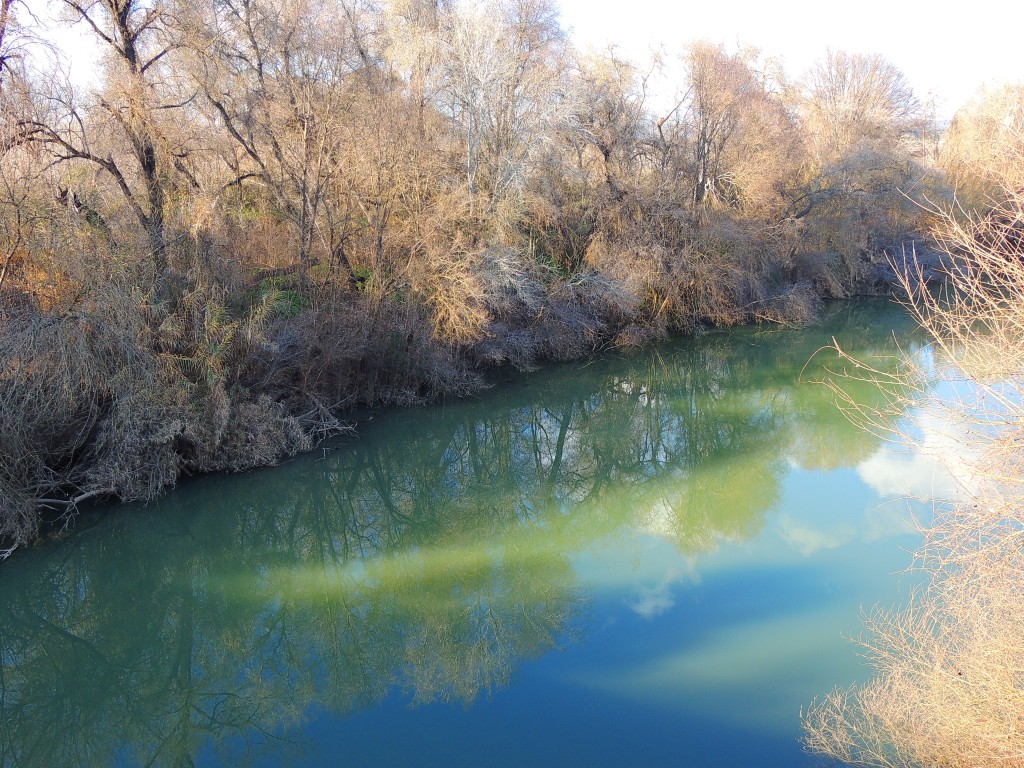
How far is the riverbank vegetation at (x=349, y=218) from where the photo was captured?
32.7 ft

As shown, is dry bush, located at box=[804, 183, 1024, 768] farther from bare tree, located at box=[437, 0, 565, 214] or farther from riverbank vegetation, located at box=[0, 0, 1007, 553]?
bare tree, located at box=[437, 0, 565, 214]

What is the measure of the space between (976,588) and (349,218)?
1347cm

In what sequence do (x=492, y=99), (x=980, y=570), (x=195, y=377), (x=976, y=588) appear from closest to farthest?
(x=980, y=570) → (x=976, y=588) → (x=195, y=377) → (x=492, y=99)

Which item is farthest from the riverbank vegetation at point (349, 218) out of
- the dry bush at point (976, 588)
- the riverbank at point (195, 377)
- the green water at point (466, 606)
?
the green water at point (466, 606)

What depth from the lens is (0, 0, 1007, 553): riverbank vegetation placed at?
32.7 feet

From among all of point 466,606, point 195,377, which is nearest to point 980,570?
point 466,606

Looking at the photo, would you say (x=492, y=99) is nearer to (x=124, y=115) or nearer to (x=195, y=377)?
(x=124, y=115)

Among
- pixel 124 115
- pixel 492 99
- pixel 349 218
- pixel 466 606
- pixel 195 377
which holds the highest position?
pixel 492 99

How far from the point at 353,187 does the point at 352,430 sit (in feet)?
18.3

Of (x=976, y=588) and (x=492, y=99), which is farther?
(x=492, y=99)

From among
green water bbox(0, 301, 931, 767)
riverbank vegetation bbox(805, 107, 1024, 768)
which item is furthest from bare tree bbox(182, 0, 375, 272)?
riverbank vegetation bbox(805, 107, 1024, 768)

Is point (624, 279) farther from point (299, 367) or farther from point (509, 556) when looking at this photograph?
point (509, 556)

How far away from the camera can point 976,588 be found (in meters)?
5.42

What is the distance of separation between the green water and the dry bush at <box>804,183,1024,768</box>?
66 centimetres
